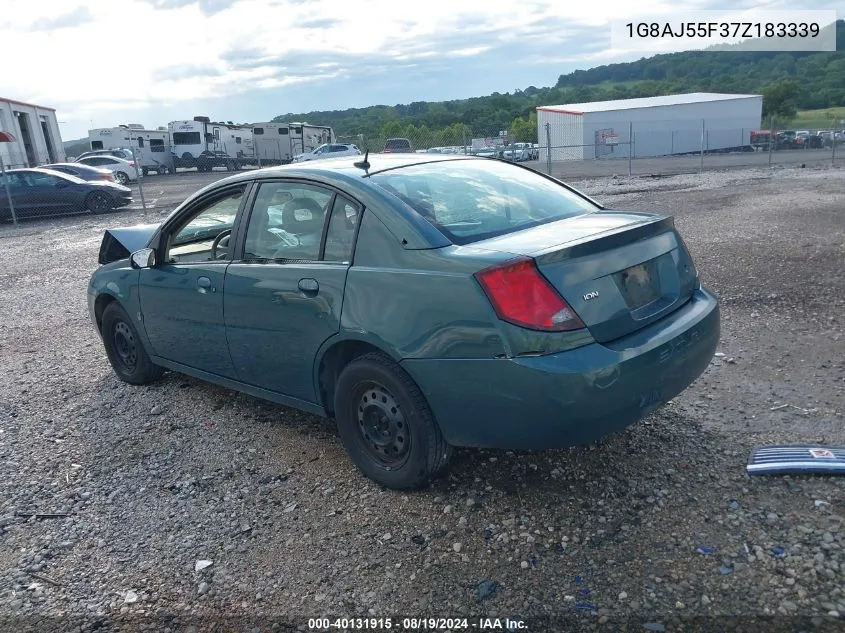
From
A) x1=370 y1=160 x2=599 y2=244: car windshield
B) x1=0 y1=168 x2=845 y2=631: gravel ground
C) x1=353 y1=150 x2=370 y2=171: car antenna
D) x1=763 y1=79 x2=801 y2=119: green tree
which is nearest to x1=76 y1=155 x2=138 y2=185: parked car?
x1=0 y1=168 x2=845 y2=631: gravel ground

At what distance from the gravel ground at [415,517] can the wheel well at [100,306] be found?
1.60 ft

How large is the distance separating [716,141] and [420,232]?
1859 inches

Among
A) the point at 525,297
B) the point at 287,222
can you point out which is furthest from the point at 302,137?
the point at 525,297

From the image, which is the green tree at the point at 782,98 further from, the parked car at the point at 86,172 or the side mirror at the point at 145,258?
the side mirror at the point at 145,258

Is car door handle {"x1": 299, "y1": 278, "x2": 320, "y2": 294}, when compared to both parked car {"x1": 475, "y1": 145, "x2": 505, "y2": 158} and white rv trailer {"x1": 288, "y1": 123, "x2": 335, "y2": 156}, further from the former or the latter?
white rv trailer {"x1": 288, "y1": 123, "x2": 335, "y2": 156}

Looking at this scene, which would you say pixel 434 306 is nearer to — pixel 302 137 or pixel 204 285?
pixel 204 285

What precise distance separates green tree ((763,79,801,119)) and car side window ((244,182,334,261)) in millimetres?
62935

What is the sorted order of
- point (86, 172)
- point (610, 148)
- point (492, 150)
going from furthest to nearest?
point (610, 148)
point (492, 150)
point (86, 172)

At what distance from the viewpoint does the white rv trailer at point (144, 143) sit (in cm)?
4594

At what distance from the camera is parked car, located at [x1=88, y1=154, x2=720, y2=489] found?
292 centimetres

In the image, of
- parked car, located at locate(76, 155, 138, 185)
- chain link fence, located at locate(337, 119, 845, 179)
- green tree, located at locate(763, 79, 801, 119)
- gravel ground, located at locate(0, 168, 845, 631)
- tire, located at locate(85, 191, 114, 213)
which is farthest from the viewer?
green tree, located at locate(763, 79, 801, 119)

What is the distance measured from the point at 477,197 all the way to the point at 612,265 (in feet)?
3.12

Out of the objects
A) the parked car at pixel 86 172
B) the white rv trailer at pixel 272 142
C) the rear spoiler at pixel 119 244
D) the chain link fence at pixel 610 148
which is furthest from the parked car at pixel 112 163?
the rear spoiler at pixel 119 244

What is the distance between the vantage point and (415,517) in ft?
10.7
